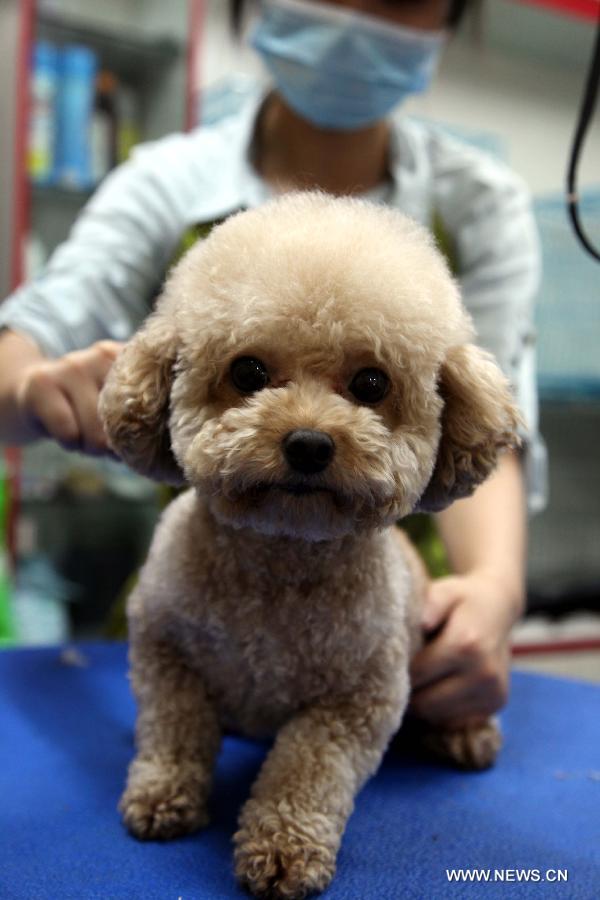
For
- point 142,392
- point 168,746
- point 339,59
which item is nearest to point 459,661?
point 168,746

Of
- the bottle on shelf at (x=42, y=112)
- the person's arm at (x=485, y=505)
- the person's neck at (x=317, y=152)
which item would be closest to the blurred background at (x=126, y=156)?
the bottle on shelf at (x=42, y=112)

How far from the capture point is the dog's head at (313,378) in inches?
19.3

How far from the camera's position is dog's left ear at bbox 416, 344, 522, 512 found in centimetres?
55

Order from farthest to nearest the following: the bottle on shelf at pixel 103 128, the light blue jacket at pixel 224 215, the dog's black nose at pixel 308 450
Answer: the bottle on shelf at pixel 103 128, the light blue jacket at pixel 224 215, the dog's black nose at pixel 308 450

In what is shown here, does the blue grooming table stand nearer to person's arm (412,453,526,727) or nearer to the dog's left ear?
person's arm (412,453,526,727)

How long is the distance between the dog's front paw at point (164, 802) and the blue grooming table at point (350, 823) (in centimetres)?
1

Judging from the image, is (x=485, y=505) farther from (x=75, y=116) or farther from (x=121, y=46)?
(x=121, y=46)

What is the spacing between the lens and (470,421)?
558 mm

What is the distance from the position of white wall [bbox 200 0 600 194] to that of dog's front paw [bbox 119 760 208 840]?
178 cm

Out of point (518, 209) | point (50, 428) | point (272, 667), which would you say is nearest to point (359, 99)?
point (518, 209)

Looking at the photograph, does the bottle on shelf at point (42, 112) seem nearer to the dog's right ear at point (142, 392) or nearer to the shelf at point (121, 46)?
the shelf at point (121, 46)

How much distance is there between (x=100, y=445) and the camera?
26.6 inches

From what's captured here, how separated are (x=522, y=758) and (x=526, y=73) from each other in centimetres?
206

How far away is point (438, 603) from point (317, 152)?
2.02ft
